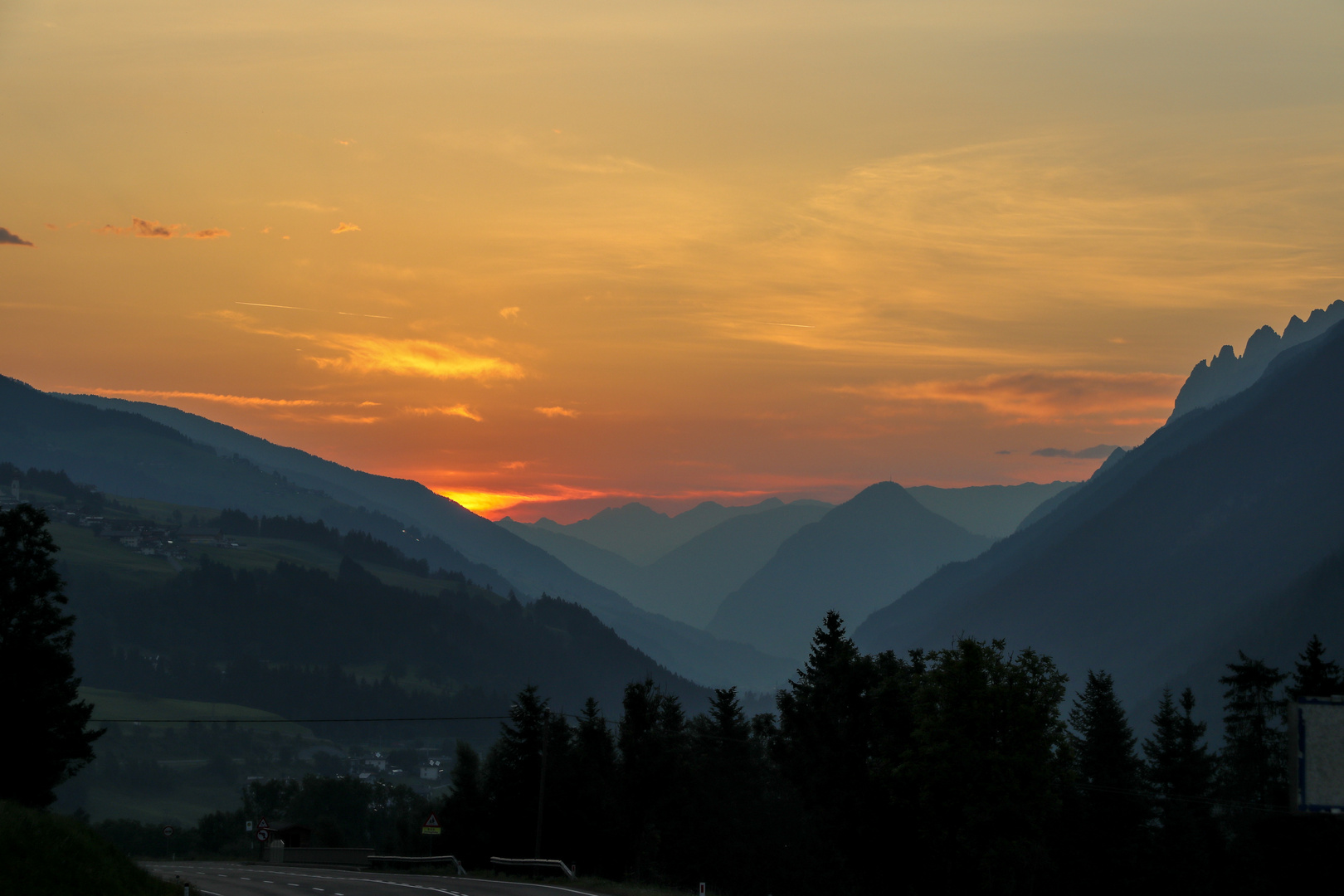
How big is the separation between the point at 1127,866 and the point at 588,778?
1595 inches

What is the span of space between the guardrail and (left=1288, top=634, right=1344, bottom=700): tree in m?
54.0

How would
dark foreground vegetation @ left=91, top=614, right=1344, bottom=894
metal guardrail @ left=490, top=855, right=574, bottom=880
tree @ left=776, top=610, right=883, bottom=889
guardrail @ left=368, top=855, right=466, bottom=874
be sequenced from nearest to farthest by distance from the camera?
metal guardrail @ left=490, top=855, right=574, bottom=880 < guardrail @ left=368, top=855, right=466, bottom=874 < dark foreground vegetation @ left=91, top=614, right=1344, bottom=894 < tree @ left=776, top=610, right=883, bottom=889

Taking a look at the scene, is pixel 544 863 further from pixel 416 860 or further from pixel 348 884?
pixel 416 860

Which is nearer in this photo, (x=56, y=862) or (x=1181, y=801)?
(x=56, y=862)

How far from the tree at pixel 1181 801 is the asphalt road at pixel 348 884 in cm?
5461

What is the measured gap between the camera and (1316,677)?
8388 cm

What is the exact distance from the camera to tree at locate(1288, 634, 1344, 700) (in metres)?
80.5

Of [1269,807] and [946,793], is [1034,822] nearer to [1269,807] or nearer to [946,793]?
[946,793]

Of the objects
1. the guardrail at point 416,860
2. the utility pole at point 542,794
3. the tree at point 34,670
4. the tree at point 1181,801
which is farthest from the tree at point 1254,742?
the tree at point 34,670

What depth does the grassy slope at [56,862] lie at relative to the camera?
109ft

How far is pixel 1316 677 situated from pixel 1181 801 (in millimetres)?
13201

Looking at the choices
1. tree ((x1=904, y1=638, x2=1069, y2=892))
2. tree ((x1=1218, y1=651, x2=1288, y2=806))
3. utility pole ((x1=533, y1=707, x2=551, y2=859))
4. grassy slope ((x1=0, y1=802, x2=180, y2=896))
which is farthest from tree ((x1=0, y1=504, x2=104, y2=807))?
tree ((x1=1218, y1=651, x2=1288, y2=806))

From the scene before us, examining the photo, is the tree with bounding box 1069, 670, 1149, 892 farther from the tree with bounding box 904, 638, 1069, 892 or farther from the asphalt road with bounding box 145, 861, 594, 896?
the asphalt road with bounding box 145, 861, 594, 896

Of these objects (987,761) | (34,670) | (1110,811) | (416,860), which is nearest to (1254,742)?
(1110,811)
